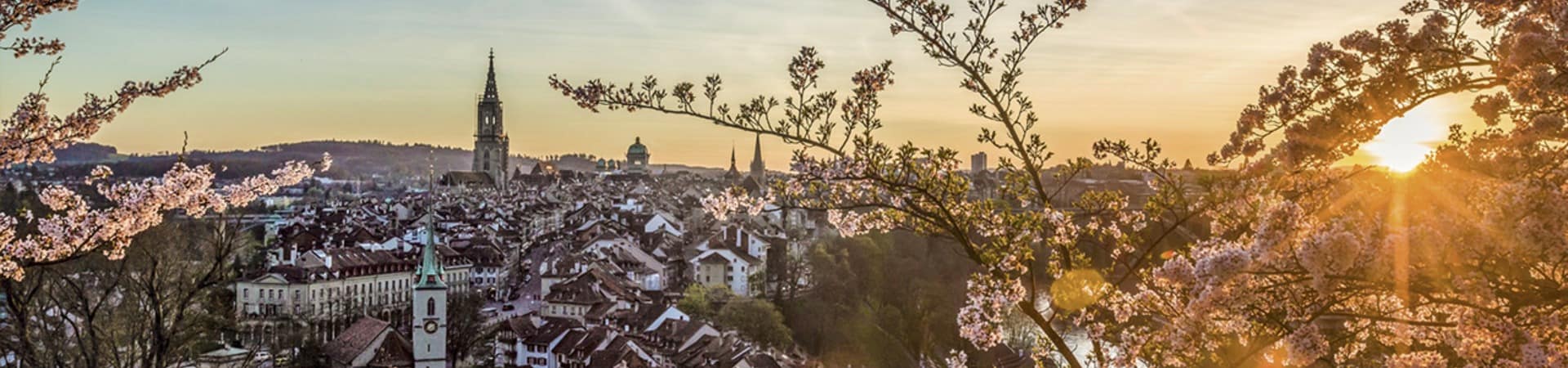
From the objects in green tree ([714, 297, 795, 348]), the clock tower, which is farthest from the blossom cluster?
green tree ([714, 297, 795, 348])

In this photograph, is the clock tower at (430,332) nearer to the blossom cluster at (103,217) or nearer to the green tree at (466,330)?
the green tree at (466,330)

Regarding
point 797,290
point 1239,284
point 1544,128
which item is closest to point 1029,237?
point 1239,284

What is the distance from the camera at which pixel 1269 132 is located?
3531mm

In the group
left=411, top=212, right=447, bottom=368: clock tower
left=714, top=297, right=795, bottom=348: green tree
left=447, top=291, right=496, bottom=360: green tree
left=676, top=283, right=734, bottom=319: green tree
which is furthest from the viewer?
left=676, top=283, right=734, bottom=319: green tree

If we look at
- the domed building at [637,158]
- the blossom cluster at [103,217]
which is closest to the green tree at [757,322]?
the blossom cluster at [103,217]

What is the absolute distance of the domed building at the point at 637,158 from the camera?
138125mm

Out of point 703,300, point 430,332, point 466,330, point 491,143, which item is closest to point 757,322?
point 703,300

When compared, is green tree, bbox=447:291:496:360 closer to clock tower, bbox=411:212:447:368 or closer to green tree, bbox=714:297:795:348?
clock tower, bbox=411:212:447:368

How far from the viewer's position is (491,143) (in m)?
110

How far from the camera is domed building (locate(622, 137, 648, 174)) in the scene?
13812 cm

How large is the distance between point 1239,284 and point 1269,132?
948 mm

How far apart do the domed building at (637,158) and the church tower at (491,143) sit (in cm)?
2716

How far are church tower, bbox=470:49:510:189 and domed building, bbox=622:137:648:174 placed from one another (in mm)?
27163

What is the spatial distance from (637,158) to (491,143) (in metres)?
31.5
